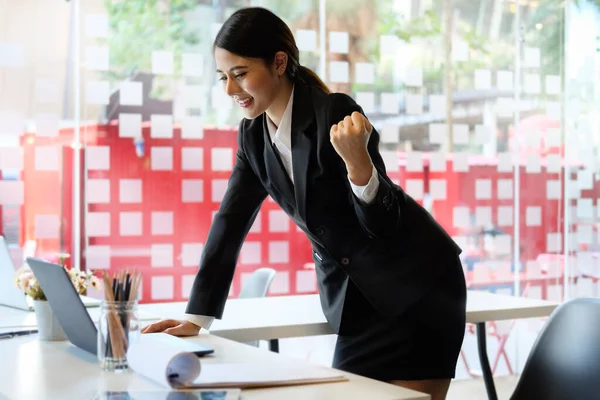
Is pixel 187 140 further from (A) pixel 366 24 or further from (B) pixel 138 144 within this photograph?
(A) pixel 366 24

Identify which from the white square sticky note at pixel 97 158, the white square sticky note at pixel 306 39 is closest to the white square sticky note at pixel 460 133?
the white square sticky note at pixel 306 39

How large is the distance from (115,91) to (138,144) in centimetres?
31

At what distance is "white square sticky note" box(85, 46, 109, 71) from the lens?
437 centimetres

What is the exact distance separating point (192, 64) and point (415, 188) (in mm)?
1680

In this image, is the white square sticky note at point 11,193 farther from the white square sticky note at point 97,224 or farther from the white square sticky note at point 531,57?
the white square sticky note at point 531,57

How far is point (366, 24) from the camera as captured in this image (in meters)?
5.16

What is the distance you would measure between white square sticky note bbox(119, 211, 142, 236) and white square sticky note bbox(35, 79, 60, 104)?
2.33 feet

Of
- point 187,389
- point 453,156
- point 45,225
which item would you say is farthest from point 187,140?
point 187,389

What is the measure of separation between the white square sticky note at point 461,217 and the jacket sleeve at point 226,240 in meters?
3.47

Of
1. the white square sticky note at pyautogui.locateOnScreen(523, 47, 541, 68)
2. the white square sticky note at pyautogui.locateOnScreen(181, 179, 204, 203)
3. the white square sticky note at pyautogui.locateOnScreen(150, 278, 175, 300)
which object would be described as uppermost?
the white square sticky note at pyautogui.locateOnScreen(523, 47, 541, 68)

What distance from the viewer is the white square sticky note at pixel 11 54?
13.8 feet

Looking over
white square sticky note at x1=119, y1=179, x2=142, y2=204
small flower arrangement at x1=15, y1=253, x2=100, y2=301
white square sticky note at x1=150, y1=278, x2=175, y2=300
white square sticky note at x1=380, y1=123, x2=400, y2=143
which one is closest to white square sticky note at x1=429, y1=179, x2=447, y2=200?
white square sticky note at x1=380, y1=123, x2=400, y2=143

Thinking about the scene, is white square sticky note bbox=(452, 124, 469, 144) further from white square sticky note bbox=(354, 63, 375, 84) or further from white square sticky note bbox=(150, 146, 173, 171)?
white square sticky note bbox=(150, 146, 173, 171)

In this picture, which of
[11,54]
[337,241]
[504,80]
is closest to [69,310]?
[337,241]
